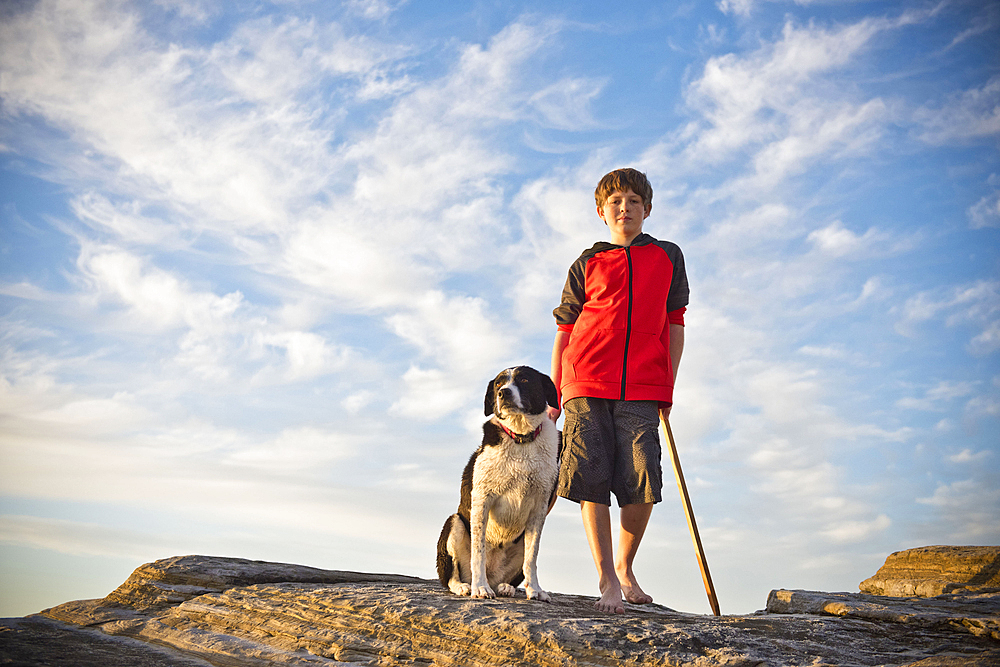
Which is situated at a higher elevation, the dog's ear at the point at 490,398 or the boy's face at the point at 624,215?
the boy's face at the point at 624,215

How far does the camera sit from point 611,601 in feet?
14.9

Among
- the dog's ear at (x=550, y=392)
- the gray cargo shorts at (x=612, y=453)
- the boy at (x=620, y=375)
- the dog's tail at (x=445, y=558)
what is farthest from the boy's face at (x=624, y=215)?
the dog's tail at (x=445, y=558)

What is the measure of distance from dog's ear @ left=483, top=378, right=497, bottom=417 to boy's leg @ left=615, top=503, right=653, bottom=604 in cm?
120

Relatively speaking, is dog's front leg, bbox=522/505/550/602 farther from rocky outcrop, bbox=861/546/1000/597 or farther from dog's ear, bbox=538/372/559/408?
rocky outcrop, bbox=861/546/1000/597

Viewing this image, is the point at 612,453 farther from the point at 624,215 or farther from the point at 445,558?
the point at 624,215

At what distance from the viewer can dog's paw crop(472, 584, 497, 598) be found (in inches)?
183

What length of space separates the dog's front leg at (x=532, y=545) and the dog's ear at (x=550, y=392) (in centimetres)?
77

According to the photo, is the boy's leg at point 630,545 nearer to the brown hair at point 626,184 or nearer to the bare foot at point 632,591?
the bare foot at point 632,591

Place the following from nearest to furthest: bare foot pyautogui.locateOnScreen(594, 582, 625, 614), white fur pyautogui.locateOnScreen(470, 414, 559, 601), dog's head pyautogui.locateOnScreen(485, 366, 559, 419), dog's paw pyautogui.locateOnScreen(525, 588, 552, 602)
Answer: bare foot pyautogui.locateOnScreen(594, 582, 625, 614) < dog's paw pyautogui.locateOnScreen(525, 588, 552, 602) < white fur pyautogui.locateOnScreen(470, 414, 559, 601) < dog's head pyautogui.locateOnScreen(485, 366, 559, 419)

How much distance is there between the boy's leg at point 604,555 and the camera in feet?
14.9

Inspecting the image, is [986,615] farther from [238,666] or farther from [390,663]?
Answer: [238,666]

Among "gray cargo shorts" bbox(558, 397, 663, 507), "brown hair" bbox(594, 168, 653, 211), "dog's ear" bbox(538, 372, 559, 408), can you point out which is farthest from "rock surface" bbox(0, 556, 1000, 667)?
"brown hair" bbox(594, 168, 653, 211)

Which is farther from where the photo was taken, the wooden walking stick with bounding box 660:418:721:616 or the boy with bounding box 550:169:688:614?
the wooden walking stick with bounding box 660:418:721:616

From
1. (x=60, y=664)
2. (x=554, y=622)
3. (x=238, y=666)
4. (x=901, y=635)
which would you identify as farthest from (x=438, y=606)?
(x=901, y=635)
